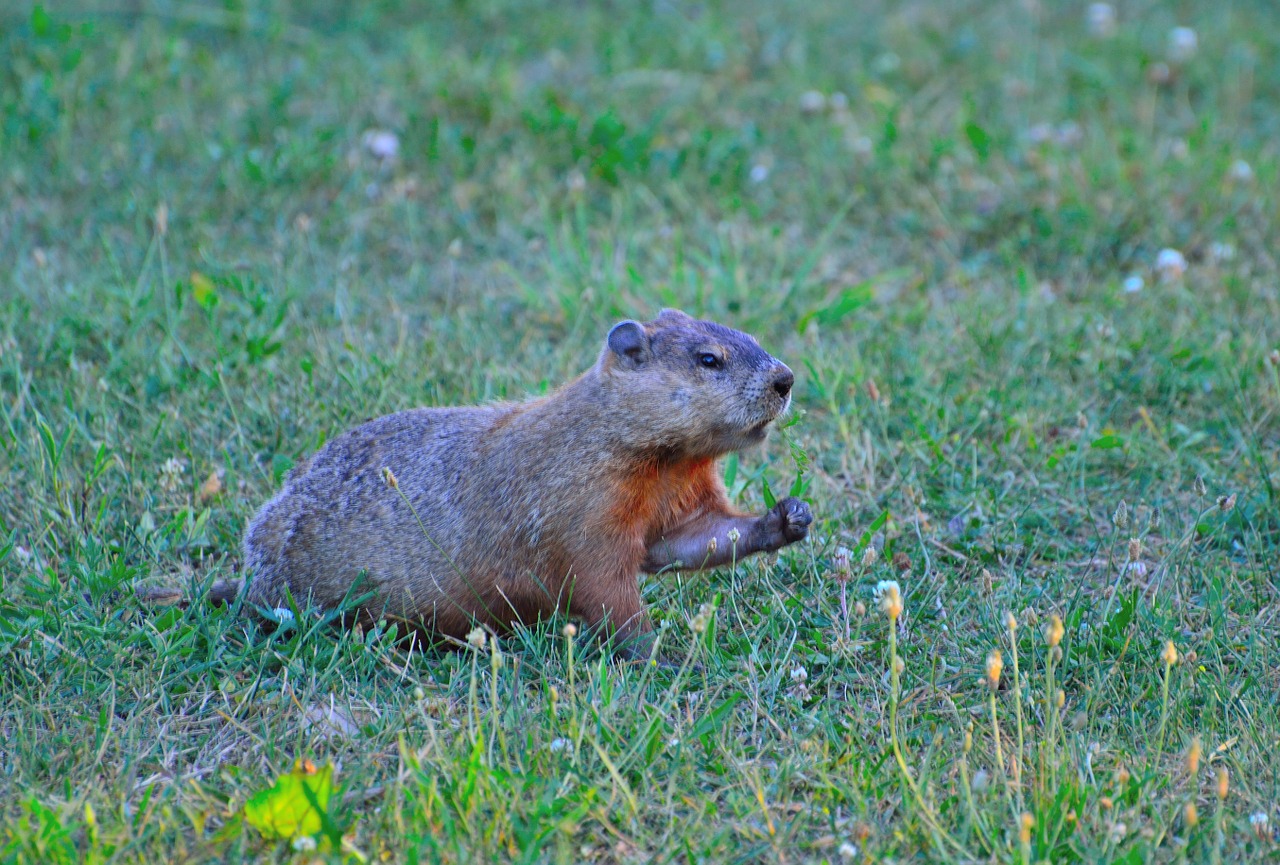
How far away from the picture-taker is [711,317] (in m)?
6.14

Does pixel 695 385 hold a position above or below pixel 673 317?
below

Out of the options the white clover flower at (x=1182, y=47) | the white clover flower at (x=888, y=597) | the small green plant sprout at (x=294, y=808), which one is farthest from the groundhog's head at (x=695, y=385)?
the white clover flower at (x=1182, y=47)

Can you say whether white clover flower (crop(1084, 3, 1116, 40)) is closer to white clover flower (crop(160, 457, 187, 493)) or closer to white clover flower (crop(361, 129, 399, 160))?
white clover flower (crop(361, 129, 399, 160))

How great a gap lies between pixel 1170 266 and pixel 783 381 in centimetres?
320

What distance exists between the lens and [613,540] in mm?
3984

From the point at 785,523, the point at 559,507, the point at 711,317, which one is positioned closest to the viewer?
the point at 559,507

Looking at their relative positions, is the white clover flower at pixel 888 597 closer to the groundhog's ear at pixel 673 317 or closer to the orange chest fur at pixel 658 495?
the orange chest fur at pixel 658 495

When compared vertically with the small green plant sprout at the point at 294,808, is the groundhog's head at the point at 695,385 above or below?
above

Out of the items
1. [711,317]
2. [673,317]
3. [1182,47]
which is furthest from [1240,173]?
[673,317]

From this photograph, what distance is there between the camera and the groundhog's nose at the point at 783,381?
4074mm

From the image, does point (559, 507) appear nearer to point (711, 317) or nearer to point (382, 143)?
point (711, 317)

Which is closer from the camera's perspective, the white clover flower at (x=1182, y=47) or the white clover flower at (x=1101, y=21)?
the white clover flower at (x=1182, y=47)

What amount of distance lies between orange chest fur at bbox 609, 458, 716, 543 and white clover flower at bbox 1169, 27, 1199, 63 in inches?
225

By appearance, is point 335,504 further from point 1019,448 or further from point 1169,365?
point 1169,365
